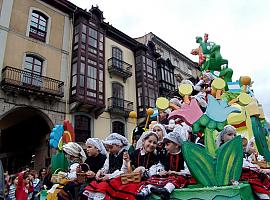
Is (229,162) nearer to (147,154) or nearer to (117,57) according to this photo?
(147,154)

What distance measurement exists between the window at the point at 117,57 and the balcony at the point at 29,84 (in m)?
5.36

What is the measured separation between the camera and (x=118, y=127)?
59.4ft

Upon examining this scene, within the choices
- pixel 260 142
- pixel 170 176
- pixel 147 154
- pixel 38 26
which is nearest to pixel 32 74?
pixel 38 26

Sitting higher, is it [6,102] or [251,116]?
[6,102]

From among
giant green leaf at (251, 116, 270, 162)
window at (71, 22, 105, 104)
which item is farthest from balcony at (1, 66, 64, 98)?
giant green leaf at (251, 116, 270, 162)

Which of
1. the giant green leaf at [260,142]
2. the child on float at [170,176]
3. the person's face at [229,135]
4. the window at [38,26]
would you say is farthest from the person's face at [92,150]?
the window at [38,26]

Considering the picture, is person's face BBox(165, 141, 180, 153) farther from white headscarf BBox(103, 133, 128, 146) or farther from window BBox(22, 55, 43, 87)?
window BBox(22, 55, 43, 87)

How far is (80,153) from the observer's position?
13.1 feet

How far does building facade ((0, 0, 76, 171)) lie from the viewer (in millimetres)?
12906

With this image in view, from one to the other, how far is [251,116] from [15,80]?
11.5 metres

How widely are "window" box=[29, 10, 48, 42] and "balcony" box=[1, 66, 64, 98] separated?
277 centimetres

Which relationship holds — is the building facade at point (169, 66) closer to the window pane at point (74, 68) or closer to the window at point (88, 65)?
the window at point (88, 65)

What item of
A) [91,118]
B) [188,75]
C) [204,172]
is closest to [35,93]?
[91,118]

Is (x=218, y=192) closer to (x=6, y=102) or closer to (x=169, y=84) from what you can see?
(x=6, y=102)
